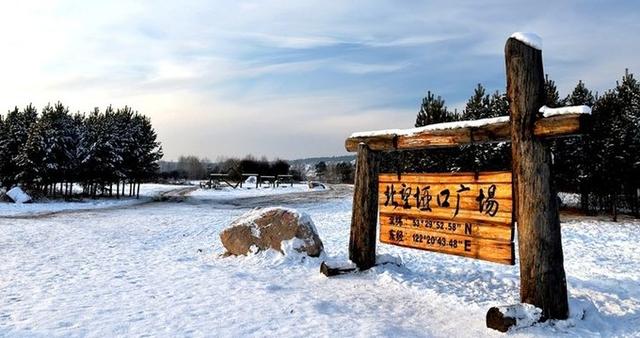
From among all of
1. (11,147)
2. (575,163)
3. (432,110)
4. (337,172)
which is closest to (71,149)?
(11,147)

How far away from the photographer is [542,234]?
17.4ft

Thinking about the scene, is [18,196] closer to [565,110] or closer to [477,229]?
[477,229]

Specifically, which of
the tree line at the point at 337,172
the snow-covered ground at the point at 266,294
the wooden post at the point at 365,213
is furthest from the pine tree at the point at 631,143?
the tree line at the point at 337,172

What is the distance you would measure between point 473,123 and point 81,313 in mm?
5436

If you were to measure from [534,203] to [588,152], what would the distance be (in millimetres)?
20846

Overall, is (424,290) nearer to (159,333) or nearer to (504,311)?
(504,311)

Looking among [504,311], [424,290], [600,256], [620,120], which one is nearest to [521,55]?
[504,311]

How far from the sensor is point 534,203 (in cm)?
533

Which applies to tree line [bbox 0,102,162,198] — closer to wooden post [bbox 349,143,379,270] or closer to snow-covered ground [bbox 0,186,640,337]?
snow-covered ground [bbox 0,186,640,337]

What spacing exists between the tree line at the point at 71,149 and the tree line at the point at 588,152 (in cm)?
2165

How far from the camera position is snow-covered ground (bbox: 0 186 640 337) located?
5.14 metres

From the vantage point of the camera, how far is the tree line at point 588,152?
875 inches

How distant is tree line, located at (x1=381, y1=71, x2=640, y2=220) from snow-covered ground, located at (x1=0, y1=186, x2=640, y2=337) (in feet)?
41.5

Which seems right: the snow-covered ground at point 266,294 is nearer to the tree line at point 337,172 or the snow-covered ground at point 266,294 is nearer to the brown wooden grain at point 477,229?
the brown wooden grain at point 477,229
